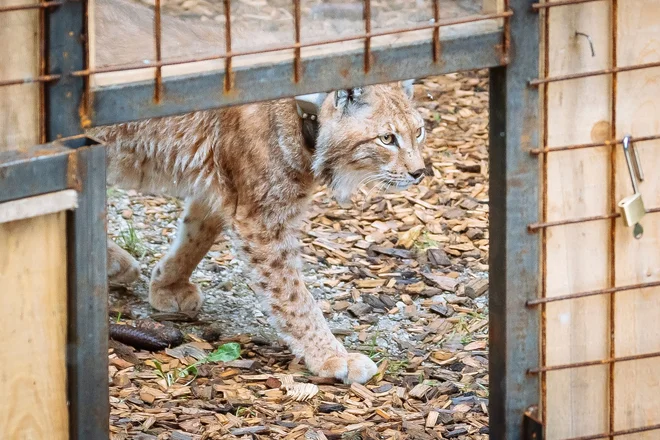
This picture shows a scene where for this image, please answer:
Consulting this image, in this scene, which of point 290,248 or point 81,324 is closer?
point 81,324

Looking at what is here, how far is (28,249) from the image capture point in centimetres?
235

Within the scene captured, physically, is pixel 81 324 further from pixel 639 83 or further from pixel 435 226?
pixel 435 226

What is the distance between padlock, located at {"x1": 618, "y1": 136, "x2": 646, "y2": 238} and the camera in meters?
2.83

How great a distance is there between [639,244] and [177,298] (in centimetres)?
265

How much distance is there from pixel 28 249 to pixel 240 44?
65 cm

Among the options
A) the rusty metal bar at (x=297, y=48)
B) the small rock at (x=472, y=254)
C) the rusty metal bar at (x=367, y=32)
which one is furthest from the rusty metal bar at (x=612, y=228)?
the small rock at (x=472, y=254)

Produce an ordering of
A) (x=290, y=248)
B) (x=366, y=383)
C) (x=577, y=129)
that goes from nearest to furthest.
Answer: (x=577, y=129) → (x=366, y=383) → (x=290, y=248)

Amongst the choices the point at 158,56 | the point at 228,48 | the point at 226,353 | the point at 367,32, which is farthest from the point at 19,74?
the point at 226,353

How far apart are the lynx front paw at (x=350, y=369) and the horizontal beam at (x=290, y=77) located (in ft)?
6.47

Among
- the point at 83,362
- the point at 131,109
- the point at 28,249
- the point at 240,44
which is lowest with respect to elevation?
the point at 83,362

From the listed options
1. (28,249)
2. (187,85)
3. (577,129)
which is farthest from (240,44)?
(577,129)

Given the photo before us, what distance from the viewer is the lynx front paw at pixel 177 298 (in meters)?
5.08

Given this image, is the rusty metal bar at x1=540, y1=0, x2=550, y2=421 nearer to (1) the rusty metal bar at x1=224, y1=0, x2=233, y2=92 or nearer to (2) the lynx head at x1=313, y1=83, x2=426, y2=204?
(1) the rusty metal bar at x1=224, y1=0, x2=233, y2=92

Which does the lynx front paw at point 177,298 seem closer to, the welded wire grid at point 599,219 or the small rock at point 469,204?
the small rock at point 469,204
